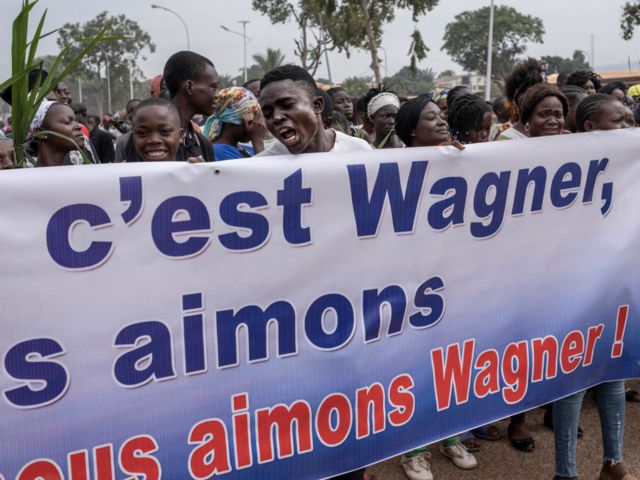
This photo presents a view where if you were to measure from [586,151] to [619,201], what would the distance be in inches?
10.9

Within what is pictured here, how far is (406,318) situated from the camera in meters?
2.47

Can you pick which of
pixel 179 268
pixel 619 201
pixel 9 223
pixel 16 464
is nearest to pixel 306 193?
pixel 179 268

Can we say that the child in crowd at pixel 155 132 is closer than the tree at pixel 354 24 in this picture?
Yes

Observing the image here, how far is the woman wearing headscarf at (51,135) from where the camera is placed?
3.01 metres

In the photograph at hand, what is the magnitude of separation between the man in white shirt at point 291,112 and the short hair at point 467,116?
1628 mm

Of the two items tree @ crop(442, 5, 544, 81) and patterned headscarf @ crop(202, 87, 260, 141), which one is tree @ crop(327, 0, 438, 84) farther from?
tree @ crop(442, 5, 544, 81)

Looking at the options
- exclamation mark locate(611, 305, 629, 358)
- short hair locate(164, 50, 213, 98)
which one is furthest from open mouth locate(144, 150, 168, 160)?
exclamation mark locate(611, 305, 629, 358)

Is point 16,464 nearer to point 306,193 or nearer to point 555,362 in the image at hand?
point 306,193

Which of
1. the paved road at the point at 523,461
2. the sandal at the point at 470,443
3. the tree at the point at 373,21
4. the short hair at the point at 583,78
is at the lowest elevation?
the paved road at the point at 523,461

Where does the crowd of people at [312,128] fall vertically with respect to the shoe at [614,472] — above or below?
above

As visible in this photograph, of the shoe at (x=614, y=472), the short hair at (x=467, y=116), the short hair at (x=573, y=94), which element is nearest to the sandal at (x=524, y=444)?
the shoe at (x=614, y=472)

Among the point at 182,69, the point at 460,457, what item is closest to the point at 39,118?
the point at 182,69

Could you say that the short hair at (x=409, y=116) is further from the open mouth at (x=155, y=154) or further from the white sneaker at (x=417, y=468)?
the white sneaker at (x=417, y=468)

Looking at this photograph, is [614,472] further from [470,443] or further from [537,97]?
[537,97]
